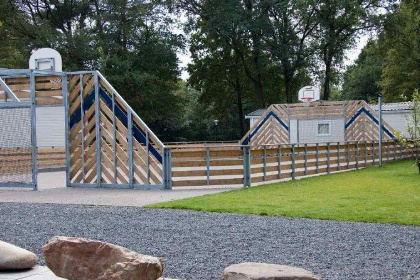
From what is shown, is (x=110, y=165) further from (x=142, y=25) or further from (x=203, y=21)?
(x=203, y=21)

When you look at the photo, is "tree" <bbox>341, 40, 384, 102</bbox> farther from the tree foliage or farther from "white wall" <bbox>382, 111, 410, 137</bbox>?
"white wall" <bbox>382, 111, 410, 137</bbox>

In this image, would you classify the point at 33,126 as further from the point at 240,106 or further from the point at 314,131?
the point at 240,106

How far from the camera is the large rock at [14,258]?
20.4 feet

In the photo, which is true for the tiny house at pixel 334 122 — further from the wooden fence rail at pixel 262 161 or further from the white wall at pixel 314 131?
the wooden fence rail at pixel 262 161

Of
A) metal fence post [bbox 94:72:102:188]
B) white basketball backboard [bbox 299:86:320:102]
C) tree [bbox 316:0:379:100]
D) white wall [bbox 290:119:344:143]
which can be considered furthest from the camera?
tree [bbox 316:0:379:100]

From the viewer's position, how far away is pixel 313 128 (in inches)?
1126

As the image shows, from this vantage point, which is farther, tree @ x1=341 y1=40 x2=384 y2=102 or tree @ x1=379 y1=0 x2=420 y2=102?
tree @ x1=341 y1=40 x2=384 y2=102

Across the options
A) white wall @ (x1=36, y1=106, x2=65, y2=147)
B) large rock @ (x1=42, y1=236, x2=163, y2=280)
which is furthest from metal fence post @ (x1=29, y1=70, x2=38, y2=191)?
large rock @ (x1=42, y1=236, x2=163, y2=280)

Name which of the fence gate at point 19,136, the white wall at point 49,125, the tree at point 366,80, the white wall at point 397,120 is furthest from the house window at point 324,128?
the tree at point 366,80

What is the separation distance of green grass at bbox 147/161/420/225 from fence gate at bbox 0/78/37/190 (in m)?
5.67

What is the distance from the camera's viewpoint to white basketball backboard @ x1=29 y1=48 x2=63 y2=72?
62.4 feet

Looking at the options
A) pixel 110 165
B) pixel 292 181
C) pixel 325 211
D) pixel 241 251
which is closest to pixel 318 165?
pixel 292 181

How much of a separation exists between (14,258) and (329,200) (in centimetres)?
803

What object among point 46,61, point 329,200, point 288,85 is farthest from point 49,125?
point 288,85
